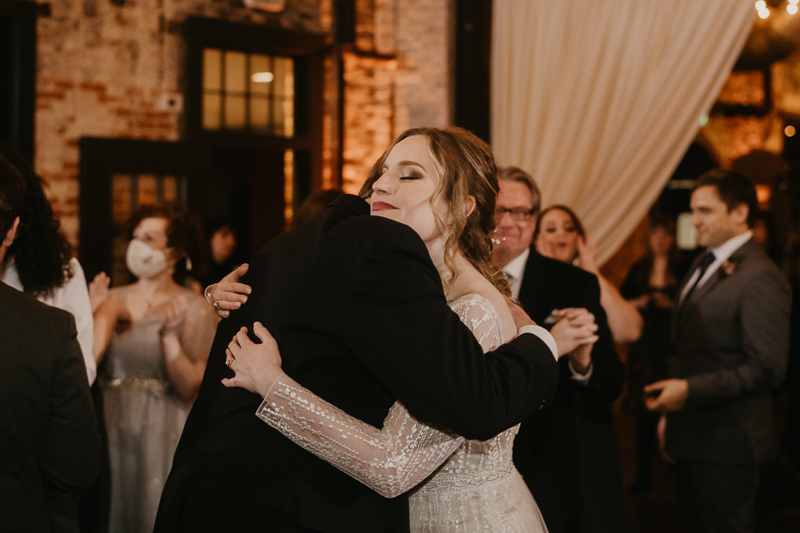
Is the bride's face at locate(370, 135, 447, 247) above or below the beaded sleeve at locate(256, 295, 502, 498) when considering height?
above

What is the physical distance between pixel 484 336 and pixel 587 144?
10.1ft

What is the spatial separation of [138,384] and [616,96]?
3.08 metres

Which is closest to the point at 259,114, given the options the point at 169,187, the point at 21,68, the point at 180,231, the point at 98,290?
the point at 169,187

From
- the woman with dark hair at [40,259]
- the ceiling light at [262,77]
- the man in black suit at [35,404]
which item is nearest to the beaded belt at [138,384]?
the woman with dark hair at [40,259]

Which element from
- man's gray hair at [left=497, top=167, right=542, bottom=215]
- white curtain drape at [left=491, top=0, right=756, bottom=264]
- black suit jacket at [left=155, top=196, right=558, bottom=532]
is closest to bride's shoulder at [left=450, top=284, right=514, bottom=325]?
black suit jacket at [left=155, top=196, right=558, bottom=532]

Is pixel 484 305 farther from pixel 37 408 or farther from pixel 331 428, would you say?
pixel 37 408

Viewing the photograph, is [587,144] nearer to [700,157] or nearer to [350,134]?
[350,134]

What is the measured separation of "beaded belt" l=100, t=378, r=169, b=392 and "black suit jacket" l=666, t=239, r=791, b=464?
2.13 metres

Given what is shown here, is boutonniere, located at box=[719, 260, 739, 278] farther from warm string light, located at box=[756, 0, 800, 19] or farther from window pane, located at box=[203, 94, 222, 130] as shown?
window pane, located at box=[203, 94, 222, 130]

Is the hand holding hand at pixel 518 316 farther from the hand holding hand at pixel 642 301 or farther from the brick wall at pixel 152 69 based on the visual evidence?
the hand holding hand at pixel 642 301

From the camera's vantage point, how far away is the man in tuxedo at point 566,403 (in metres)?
2.38

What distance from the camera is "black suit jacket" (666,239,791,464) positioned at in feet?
9.23

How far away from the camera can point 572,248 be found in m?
3.30

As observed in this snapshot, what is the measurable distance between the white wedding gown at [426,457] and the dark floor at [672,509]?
9.62 feet
